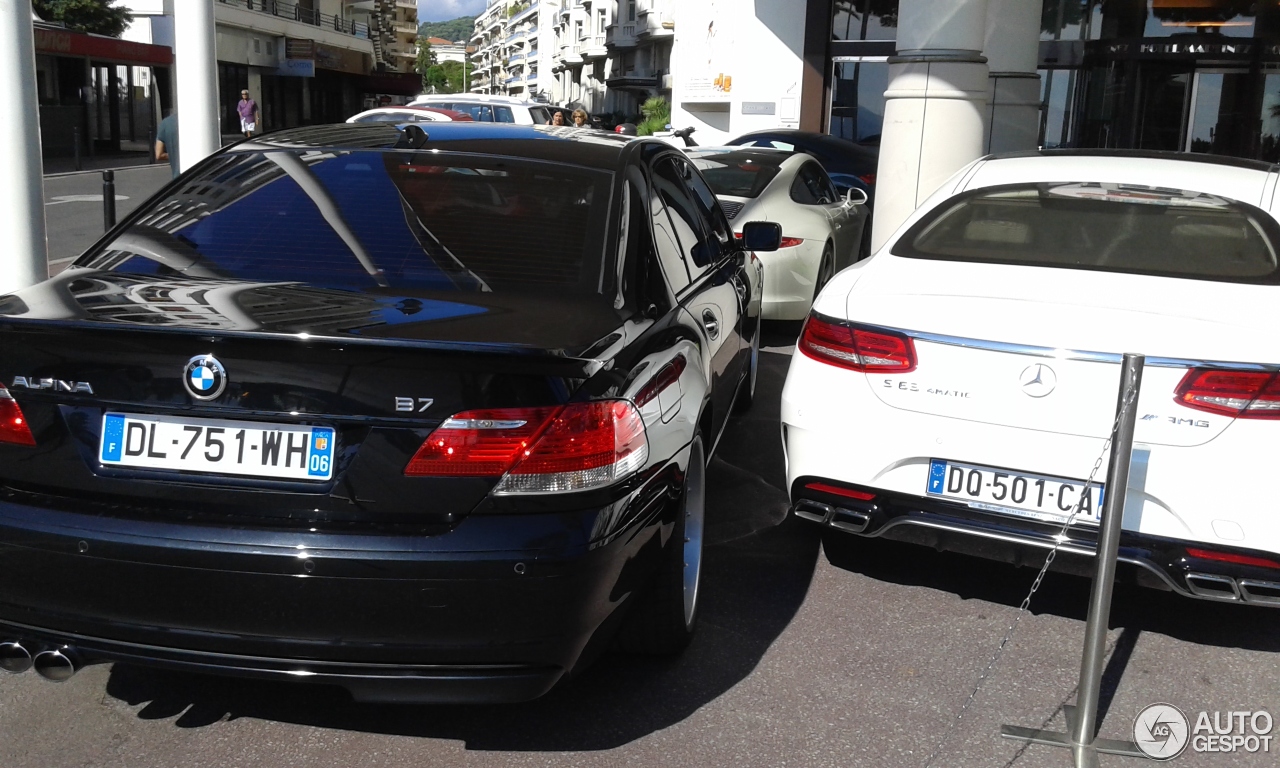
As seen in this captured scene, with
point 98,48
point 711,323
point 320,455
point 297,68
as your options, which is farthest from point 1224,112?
point 297,68

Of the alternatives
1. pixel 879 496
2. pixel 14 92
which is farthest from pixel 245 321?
pixel 14 92

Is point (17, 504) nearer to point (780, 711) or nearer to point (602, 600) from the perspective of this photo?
point (602, 600)

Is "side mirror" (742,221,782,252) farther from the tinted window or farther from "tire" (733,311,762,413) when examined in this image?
"tire" (733,311,762,413)

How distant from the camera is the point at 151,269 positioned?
3244 millimetres

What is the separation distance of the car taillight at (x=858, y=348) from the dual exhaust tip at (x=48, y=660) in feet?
7.83

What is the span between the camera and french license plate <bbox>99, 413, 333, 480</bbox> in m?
2.64

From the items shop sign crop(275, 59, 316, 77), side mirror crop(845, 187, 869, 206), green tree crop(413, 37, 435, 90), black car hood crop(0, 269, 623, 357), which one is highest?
green tree crop(413, 37, 435, 90)

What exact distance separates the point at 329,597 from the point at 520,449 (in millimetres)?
520

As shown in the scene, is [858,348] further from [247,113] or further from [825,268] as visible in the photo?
[247,113]

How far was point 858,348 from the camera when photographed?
152 inches

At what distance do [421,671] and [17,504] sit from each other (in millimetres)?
1001

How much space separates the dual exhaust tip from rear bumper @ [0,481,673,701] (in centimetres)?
3

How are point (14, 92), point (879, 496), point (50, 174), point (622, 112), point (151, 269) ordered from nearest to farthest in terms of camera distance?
point (151, 269) < point (879, 496) < point (14, 92) < point (50, 174) < point (622, 112)

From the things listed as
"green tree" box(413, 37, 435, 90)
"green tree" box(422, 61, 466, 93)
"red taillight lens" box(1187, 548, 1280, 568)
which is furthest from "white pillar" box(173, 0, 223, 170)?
"green tree" box(422, 61, 466, 93)
